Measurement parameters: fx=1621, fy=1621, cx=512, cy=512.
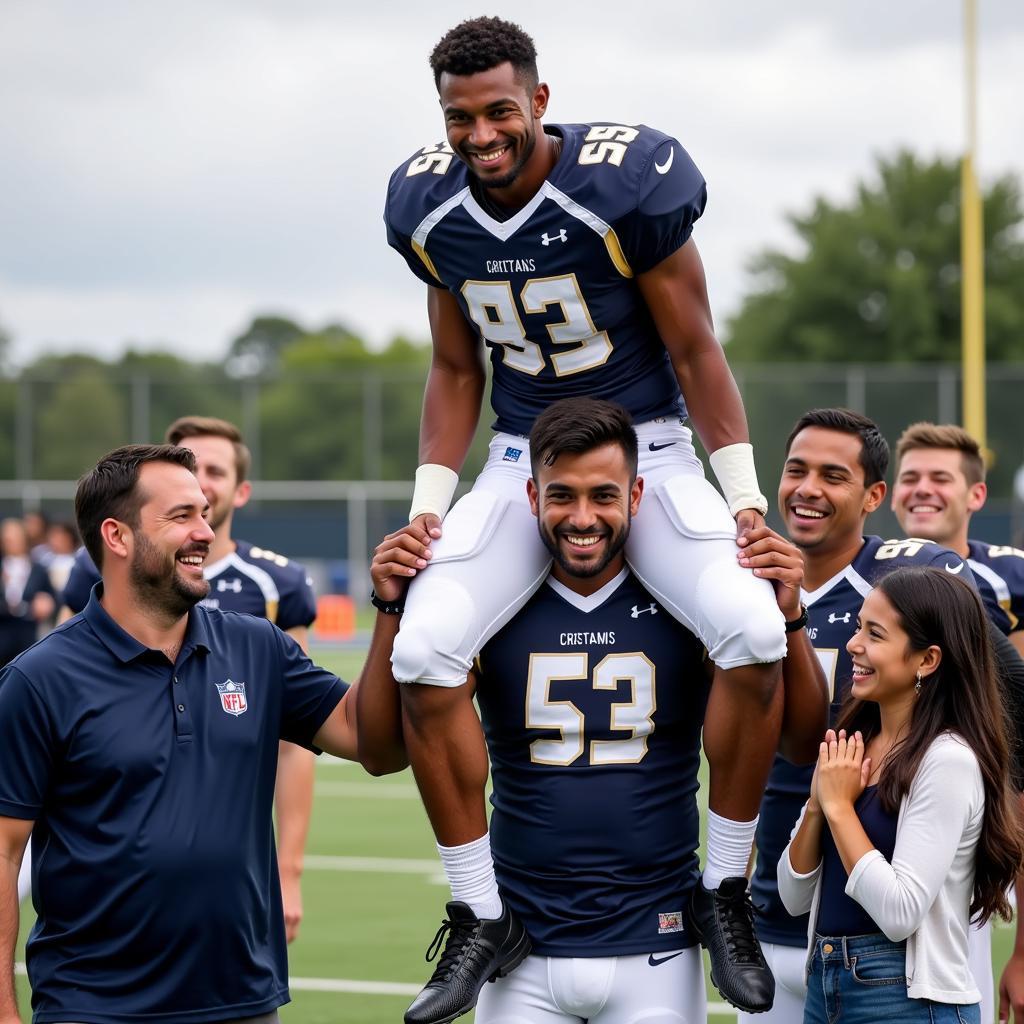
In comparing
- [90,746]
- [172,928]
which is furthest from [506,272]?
[172,928]

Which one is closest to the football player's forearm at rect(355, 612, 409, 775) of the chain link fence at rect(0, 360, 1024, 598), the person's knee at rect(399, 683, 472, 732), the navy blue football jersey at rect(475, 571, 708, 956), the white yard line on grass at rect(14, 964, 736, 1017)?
the person's knee at rect(399, 683, 472, 732)

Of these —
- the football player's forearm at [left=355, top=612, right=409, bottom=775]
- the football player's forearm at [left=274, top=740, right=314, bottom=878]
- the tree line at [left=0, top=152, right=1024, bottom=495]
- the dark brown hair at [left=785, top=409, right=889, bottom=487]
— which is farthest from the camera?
the tree line at [left=0, top=152, right=1024, bottom=495]

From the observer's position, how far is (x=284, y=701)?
400 cm

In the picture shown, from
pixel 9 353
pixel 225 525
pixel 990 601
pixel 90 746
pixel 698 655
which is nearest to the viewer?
pixel 90 746

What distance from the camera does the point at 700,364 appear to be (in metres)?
3.86

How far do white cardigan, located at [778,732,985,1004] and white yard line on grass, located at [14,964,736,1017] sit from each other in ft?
10.1

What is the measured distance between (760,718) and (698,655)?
303 mm

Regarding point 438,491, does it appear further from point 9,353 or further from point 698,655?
point 9,353

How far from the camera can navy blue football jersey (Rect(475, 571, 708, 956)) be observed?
12.3ft

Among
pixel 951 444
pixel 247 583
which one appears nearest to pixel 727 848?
pixel 951 444

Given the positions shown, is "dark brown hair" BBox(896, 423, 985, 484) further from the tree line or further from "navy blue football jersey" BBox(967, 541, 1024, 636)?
the tree line

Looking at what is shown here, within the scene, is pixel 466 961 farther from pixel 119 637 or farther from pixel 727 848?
pixel 119 637

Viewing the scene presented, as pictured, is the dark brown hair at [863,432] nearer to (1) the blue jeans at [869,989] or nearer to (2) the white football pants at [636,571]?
(2) the white football pants at [636,571]

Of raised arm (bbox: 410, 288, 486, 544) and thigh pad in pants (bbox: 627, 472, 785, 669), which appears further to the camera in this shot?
raised arm (bbox: 410, 288, 486, 544)
